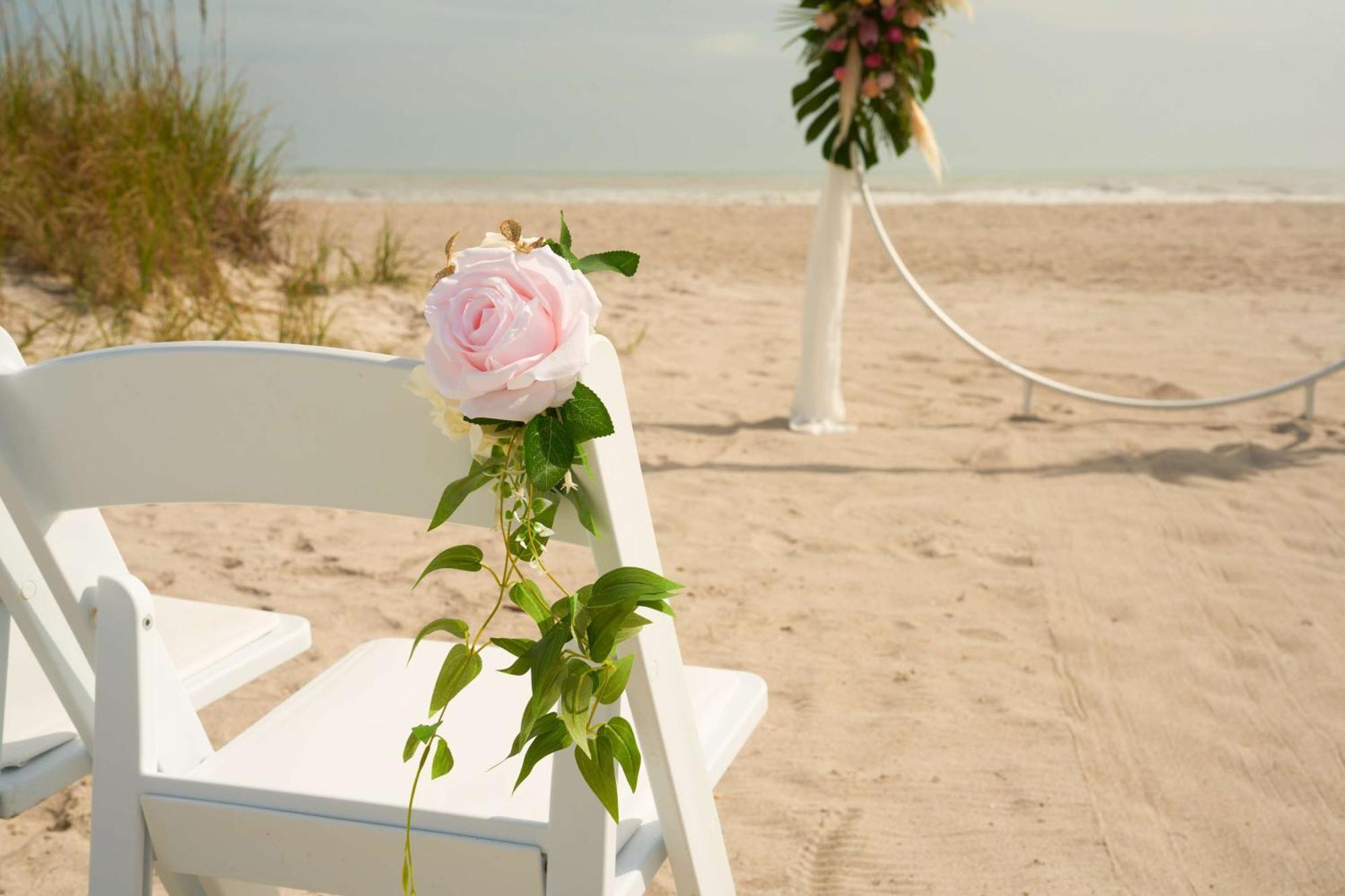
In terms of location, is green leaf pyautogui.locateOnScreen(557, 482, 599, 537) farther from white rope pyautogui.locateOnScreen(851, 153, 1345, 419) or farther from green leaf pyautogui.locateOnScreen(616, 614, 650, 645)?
white rope pyautogui.locateOnScreen(851, 153, 1345, 419)

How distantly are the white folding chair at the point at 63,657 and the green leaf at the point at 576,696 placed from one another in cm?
48

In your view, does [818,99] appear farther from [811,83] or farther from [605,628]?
[605,628]

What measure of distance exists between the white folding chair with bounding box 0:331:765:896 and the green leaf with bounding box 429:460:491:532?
20mm

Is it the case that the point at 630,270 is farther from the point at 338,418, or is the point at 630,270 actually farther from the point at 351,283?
the point at 351,283

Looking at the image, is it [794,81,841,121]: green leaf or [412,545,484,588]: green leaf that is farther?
[794,81,841,121]: green leaf

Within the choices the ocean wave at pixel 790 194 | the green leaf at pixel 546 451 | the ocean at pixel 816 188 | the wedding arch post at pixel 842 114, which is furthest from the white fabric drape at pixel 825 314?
the ocean at pixel 816 188

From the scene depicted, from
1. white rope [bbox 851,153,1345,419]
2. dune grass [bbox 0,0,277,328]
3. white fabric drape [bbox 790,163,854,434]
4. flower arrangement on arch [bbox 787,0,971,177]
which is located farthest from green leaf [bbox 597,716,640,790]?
dune grass [bbox 0,0,277,328]

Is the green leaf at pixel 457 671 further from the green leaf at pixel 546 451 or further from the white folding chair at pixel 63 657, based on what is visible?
the white folding chair at pixel 63 657

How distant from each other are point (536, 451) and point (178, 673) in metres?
0.74

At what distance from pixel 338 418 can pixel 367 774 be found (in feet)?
1.25

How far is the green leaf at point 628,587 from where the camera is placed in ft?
2.39

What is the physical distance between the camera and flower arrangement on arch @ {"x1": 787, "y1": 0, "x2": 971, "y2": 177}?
3762 mm

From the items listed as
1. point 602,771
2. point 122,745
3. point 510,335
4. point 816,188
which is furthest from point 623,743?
point 816,188

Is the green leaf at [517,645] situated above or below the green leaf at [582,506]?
below
